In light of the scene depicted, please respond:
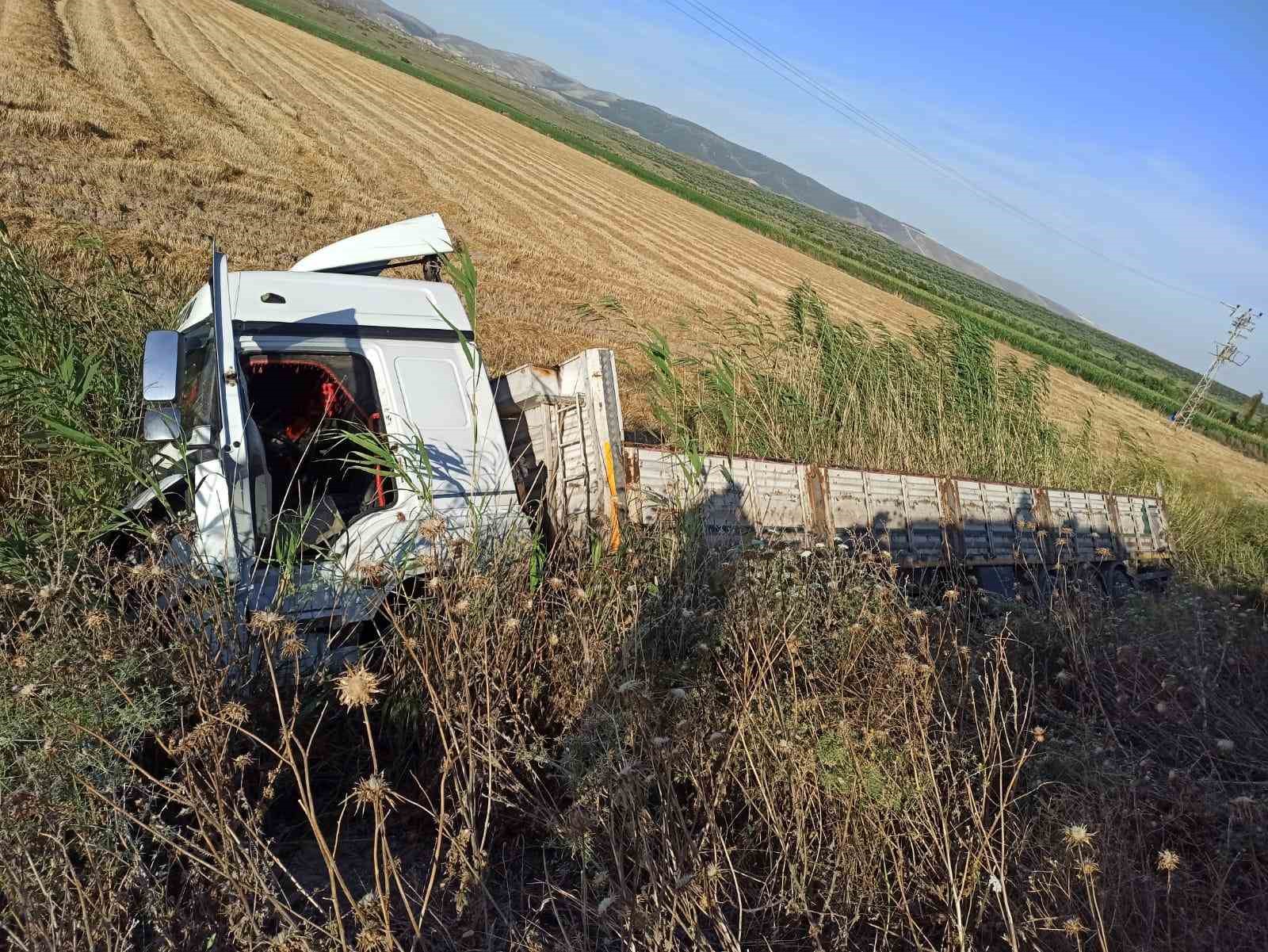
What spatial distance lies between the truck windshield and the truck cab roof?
0.11 metres

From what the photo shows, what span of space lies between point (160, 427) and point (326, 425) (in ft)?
4.03

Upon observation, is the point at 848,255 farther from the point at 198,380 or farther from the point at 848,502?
the point at 198,380

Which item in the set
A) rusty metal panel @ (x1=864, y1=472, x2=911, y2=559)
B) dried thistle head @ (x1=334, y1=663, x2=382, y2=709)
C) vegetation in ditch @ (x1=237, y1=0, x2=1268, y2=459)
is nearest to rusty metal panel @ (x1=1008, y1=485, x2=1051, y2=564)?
rusty metal panel @ (x1=864, y1=472, x2=911, y2=559)

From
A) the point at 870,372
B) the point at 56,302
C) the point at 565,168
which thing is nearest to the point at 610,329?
the point at 870,372

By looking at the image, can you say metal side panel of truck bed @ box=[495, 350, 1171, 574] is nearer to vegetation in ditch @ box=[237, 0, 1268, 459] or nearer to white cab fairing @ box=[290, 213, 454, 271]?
white cab fairing @ box=[290, 213, 454, 271]

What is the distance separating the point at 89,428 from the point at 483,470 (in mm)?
1917

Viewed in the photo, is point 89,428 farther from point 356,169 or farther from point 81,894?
point 356,169

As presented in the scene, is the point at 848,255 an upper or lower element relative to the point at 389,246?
upper

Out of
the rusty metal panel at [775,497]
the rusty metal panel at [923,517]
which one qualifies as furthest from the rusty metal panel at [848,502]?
the rusty metal panel at [923,517]

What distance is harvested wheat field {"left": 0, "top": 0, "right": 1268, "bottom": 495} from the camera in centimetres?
1135

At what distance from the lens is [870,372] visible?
914cm

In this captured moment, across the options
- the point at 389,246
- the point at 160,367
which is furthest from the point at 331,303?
the point at 160,367

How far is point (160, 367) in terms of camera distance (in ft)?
11.8

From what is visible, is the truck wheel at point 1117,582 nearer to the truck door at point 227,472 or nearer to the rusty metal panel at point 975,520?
the rusty metal panel at point 975,520
